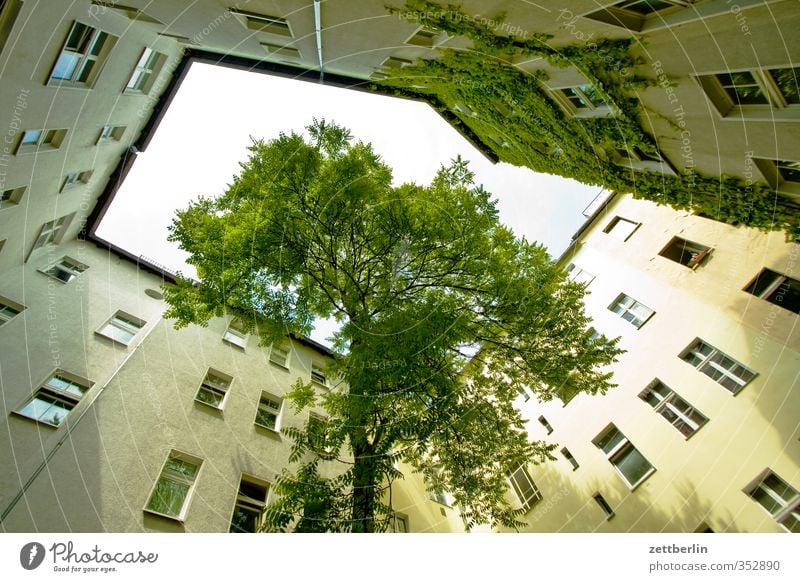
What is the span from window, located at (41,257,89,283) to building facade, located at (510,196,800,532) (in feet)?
63.8

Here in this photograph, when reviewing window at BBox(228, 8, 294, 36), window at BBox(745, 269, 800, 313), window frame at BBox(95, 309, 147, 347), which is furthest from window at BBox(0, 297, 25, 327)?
window at BBox(745, 269, 800, 313)

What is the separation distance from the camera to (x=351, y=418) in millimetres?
7605

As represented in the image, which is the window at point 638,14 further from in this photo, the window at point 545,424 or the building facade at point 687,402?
the window at point 545,424

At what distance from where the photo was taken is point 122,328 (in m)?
11.9

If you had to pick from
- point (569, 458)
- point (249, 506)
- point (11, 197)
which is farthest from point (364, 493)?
point (11, 197)

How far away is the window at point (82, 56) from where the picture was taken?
8.08 metres

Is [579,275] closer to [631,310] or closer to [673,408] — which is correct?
[631,310]

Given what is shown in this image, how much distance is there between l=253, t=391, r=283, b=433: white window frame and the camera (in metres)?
11.8

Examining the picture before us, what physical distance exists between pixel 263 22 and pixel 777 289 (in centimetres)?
1667

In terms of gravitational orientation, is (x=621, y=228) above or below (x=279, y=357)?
above

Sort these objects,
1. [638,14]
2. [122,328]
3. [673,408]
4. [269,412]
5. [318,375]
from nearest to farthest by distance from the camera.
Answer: [638,14]
[673,408]
[122,328]
[269,412]
[318,375]

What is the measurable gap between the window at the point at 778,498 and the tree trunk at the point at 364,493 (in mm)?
9160
